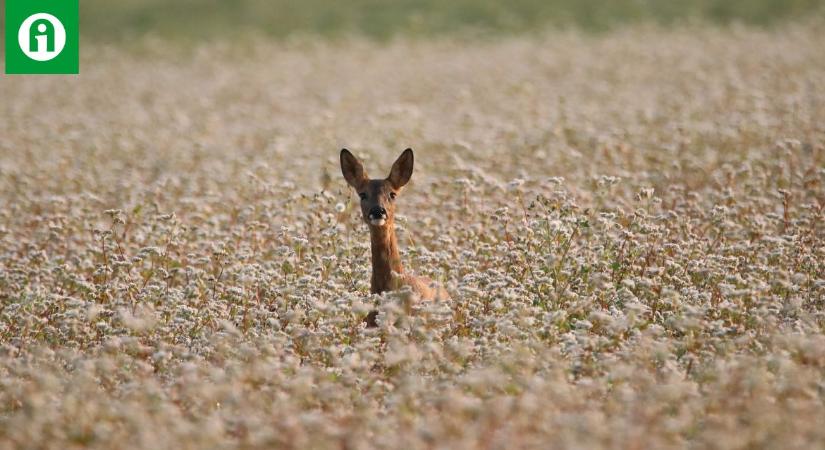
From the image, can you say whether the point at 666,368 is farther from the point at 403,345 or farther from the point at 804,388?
the point at 403,345

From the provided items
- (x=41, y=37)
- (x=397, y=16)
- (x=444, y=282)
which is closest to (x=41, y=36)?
(x=41, y=37)

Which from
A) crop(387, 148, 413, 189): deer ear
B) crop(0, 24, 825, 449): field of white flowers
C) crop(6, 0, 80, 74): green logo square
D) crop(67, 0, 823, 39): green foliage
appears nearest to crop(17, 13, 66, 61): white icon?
crop(6, 0, 80, 74): green logo square

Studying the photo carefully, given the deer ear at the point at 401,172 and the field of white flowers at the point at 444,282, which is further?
the deer ear at the point at 401,172

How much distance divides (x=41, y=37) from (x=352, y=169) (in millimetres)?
18308

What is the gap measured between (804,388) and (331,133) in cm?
1348

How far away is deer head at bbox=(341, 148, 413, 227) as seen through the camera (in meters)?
8.98

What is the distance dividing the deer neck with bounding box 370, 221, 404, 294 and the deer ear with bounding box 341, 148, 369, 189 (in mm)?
708

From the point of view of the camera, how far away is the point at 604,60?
26516 millimetres

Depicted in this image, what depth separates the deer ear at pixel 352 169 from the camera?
9542 mm

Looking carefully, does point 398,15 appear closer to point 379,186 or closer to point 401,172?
point 401,172

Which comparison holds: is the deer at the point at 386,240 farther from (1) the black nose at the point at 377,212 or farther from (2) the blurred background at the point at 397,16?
(2) the blurred background at the point at 397,16

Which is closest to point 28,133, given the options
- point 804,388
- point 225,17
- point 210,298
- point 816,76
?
point 210,298

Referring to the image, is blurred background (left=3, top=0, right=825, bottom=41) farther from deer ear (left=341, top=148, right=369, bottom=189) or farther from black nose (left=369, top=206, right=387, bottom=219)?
black nose (left=369, top=206, right=387, bottom=219)

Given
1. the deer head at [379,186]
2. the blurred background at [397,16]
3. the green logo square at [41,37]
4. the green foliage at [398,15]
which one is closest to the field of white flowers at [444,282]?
the deer head at [379,186]
